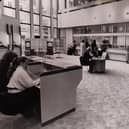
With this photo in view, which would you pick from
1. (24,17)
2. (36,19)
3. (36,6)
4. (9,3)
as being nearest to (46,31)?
(36,19)

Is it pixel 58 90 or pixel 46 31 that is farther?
pixel 46 31

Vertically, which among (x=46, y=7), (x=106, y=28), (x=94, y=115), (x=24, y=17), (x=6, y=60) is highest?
(x=46, y=7)

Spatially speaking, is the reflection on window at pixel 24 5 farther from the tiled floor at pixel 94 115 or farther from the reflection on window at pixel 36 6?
the tiled floor at pixel 94 115

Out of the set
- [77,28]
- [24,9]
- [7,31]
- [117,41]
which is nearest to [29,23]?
[24,9]

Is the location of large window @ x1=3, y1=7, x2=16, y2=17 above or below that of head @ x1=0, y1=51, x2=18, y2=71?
above

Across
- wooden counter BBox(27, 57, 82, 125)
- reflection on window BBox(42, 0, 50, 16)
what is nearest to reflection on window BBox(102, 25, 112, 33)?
reflection on window BBox(42, 0, 50, 16)

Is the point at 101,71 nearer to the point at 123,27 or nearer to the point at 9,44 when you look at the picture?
the point at 9,44

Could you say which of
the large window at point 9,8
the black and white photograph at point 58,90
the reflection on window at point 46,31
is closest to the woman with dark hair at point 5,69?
the black and white photograph at point 58,90

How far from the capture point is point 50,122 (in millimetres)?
2439

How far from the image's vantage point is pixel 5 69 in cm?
217

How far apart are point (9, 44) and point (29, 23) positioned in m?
6.11

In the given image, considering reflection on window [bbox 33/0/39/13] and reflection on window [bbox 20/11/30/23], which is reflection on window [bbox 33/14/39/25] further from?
reflection on window [bbox 20/11/30/23]

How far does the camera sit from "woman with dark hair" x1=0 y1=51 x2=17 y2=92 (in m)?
2.14

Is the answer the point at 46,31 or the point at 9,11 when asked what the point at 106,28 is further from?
the point at 9,11
